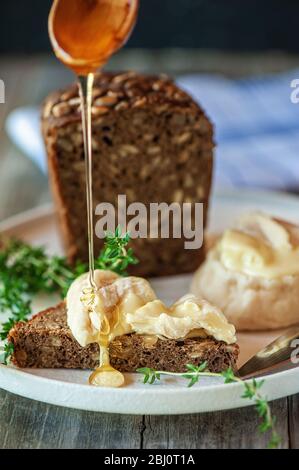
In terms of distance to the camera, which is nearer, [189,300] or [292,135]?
[189,300]

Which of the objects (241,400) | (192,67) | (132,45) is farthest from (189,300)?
(132,45)

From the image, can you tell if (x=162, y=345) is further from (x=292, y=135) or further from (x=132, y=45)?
(x=132, y=45)

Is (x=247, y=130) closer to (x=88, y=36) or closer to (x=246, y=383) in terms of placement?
(x=88, y=36)

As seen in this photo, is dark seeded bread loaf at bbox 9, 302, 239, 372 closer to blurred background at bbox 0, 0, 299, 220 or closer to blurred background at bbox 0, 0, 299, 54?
blurred background at bbox 0, 0, 299, 220

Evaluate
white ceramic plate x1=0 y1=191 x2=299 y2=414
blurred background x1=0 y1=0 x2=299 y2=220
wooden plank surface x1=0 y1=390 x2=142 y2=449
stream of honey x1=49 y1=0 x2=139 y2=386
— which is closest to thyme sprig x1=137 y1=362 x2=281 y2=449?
white ceramic plate x1=0 y1=191 x2=299 y2=414

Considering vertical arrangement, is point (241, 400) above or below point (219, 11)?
below

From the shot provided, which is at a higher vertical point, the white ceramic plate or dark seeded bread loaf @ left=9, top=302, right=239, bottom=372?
dark seeded bread loaf @ left=9, top=302, right=239, bottom=372
